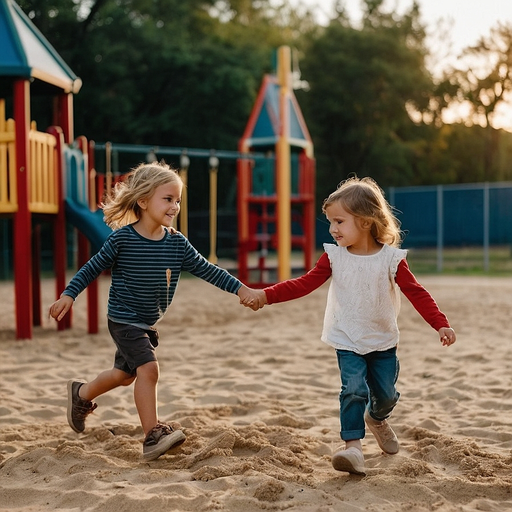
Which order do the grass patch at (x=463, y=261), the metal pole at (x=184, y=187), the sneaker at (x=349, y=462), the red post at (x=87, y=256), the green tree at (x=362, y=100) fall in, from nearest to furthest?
1. the sneaker at (x=349, y=462)
2. the red post at (x=87, y=256)
3. the metal pole at (x=184, y=187)
4. the grass patch at (x=463, y=261)
5. the green tree at (x=362, y=100)

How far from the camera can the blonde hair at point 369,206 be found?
3484 millimetres

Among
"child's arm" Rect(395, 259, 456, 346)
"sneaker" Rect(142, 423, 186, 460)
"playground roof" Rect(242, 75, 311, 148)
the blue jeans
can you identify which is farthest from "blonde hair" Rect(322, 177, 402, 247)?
"playground roof" Rect(242, 75, 311, 148)

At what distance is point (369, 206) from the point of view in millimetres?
3488

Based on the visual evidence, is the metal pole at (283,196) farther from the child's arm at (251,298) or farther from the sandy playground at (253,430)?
the child's arm at (251,298)

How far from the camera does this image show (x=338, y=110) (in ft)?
106

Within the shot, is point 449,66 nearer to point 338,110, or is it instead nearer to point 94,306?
point 338,110

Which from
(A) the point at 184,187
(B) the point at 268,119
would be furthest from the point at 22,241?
(B) the point at 268,119

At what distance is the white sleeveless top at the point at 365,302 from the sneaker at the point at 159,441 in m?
0.81

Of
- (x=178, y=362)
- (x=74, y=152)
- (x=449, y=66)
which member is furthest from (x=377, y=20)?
(x=178, y=362)

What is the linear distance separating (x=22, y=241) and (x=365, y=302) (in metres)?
5.04

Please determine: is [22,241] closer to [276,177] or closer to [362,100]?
[276,177]

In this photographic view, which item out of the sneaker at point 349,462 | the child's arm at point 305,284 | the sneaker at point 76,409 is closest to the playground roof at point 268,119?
the sneaker at point 76,409

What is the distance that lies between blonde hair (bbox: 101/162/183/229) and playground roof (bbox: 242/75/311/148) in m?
10.7

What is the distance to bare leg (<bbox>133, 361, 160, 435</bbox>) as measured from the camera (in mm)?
3611
